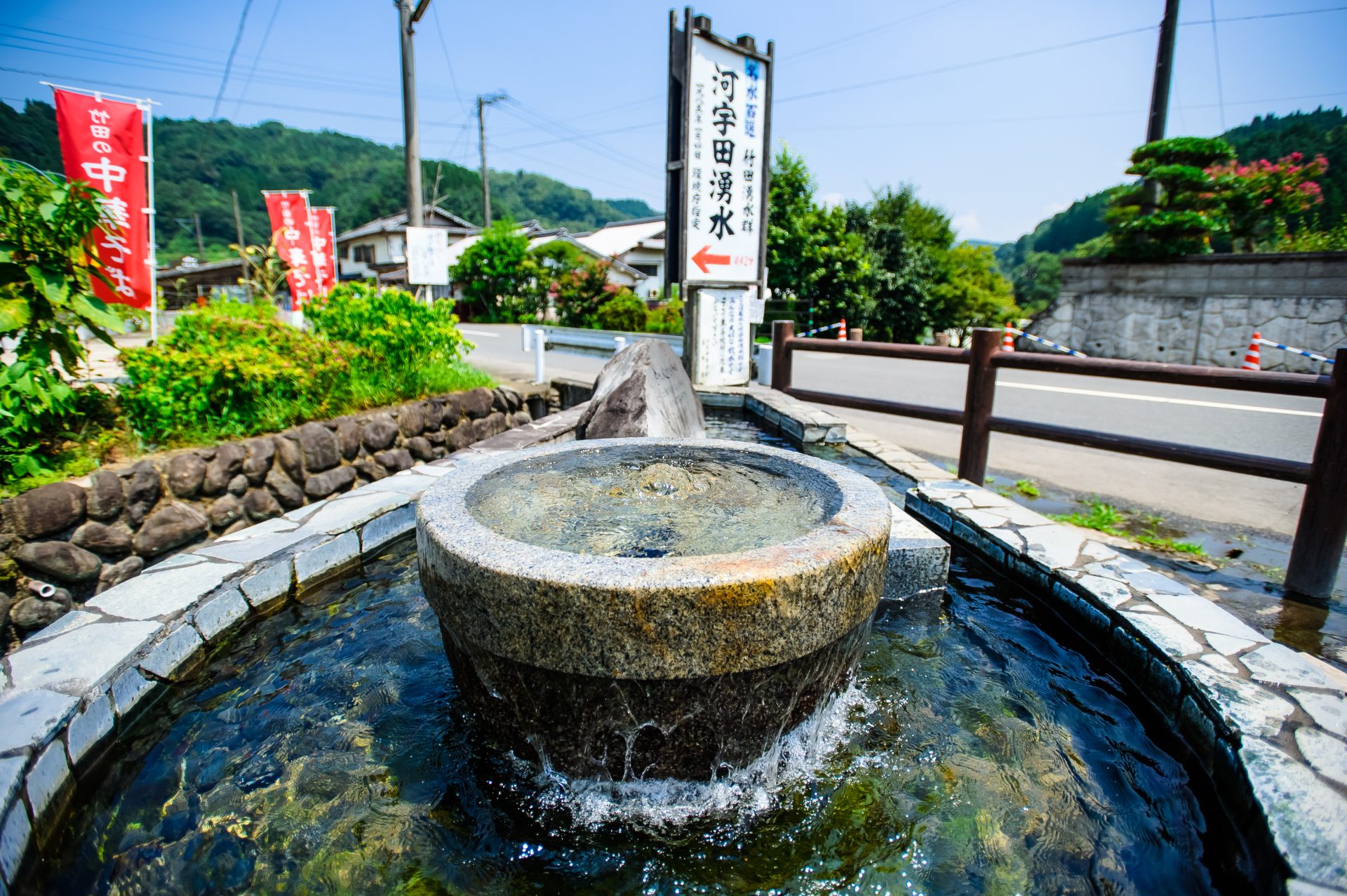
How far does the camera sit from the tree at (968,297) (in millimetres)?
24016

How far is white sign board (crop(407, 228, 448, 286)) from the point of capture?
43.8 feet

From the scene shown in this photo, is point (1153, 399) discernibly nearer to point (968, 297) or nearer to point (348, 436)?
point (348, 436)

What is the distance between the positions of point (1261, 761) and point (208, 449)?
606cm

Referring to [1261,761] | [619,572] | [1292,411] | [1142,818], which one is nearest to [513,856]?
[619,572]

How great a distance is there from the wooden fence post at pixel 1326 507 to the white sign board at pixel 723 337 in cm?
619

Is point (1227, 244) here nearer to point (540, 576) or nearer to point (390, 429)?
point (390, 429)

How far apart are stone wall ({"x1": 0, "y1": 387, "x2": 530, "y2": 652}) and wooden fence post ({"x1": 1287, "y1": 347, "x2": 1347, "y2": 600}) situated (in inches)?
278

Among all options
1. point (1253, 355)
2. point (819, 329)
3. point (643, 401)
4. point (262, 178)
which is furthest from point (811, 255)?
point (262, 178)

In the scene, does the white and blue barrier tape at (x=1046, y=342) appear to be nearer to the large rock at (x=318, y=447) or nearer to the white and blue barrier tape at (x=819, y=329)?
the white and blue barrier tape at (x=819, y=329)

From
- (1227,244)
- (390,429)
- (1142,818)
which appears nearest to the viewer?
(1142,818)

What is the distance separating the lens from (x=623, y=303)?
21.4m

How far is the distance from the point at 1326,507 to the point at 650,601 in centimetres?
438

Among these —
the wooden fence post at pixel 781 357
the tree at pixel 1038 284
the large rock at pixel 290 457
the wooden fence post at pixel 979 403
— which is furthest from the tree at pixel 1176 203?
A: the tree at pixel 1038 284

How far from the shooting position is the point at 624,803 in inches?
92.7
